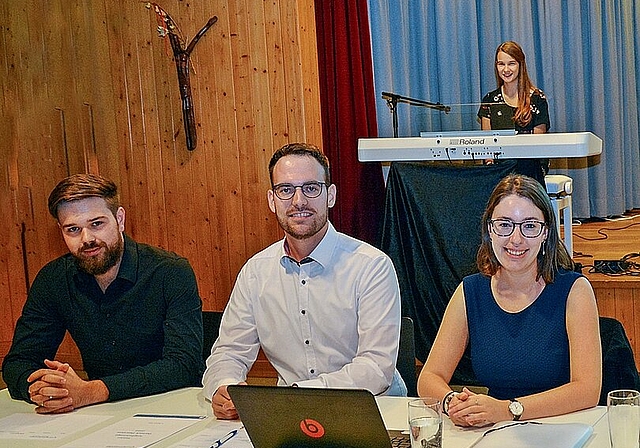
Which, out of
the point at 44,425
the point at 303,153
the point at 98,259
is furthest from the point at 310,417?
the point at 98,259

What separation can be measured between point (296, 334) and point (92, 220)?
70 cm

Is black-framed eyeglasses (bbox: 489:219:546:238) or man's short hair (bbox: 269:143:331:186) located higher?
man's short hair (bbox: 269:143:331:186)

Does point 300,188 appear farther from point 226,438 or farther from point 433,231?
point 433,231

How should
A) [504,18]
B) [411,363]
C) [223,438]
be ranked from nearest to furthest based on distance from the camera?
[223,438]
[411,363]
[504,18]

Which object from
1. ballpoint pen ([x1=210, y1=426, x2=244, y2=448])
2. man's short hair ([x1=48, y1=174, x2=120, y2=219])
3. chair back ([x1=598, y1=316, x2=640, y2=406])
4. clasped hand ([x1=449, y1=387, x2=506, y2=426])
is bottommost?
chair back ([x1=598, y1=316, x2=640, y2=406])

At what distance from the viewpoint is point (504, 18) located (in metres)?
6.76

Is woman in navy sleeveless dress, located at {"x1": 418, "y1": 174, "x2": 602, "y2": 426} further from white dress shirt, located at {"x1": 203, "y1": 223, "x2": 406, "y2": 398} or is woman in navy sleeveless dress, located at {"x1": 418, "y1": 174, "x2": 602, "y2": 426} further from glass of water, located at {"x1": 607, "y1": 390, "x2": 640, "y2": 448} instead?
glass of water, located at {"x1": 607, "y1": 390, "x2": 640, "y2": 448}

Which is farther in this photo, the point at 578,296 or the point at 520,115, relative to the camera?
the point at 520,115

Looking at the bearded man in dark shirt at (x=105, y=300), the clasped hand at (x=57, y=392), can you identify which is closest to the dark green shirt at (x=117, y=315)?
the bearded man in dark shirt at (x=105, y=300)

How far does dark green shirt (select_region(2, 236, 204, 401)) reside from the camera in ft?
8.70

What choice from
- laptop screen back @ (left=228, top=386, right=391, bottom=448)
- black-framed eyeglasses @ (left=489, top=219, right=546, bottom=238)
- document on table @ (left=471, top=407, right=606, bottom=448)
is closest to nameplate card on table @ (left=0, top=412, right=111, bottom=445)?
laptop screen back @ (left=228, top=386, right=391, bottom=448)

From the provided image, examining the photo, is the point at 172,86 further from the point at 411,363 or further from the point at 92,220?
the point at 411,363

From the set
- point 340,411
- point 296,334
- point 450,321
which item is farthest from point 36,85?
point 340,411

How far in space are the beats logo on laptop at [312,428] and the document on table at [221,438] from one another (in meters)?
0.23
